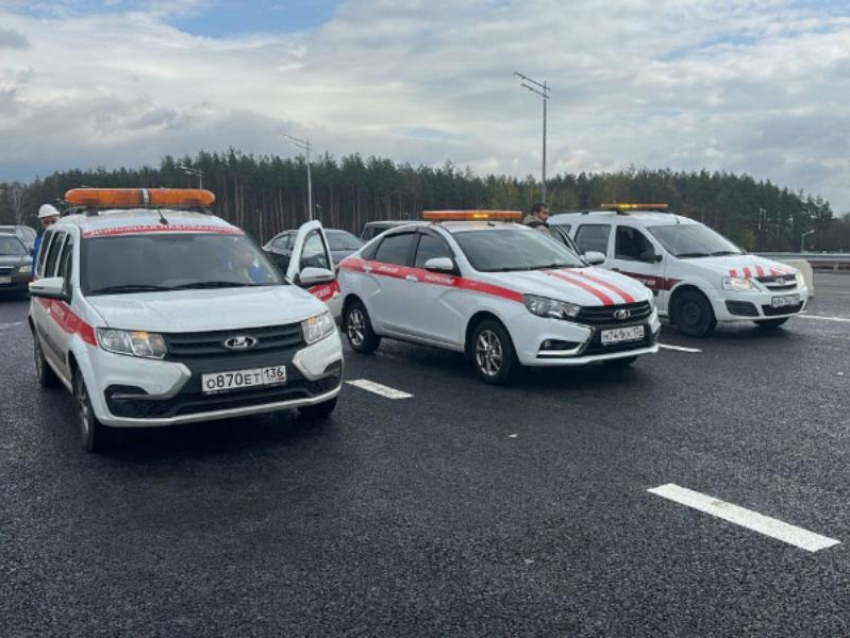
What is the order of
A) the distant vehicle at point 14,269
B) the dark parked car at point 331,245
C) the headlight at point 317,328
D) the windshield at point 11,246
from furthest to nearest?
the dark parked car at point 331,245, the windshield at point 11,246, the distant vehicle at point 14,269, the headlight at point 317,328

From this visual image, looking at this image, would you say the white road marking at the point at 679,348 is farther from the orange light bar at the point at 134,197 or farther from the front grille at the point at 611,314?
the orange light bar at the point at 134,197

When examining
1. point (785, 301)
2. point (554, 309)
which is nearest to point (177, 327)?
point (554, 309)

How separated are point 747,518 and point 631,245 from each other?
845cm

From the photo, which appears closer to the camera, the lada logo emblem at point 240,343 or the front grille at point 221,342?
the front grille at point 221,342

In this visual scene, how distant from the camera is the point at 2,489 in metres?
5.30

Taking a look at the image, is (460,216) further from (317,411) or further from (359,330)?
(317,411)

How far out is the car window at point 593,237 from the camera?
513 inches

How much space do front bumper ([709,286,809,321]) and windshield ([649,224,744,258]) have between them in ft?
3.14

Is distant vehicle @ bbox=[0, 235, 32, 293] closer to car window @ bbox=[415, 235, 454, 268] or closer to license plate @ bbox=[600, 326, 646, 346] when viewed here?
car window @ bbox=[415, 235, 454, 268]

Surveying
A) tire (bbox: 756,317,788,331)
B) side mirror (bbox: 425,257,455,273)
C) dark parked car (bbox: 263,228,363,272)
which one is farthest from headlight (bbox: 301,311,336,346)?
dark parked car (bbox: 263,228,363,272)

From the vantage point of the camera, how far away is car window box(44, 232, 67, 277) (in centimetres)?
757

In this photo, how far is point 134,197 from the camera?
8266 millimetres

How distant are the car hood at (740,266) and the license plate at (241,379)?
7448 mm

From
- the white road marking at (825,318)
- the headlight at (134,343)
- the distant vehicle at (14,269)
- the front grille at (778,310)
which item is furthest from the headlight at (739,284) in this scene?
the distant vehicle at (14,269)
